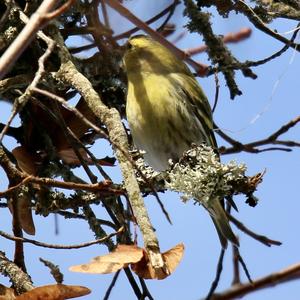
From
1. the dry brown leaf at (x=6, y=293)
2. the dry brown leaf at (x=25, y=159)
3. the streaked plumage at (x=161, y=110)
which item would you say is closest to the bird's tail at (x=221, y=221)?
the streaked plumage at (x=161, y=110)

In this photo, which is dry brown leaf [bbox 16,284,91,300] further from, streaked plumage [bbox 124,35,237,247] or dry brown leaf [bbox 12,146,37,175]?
streaked plumage [bbox 124,35,237,247]

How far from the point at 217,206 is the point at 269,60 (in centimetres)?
42

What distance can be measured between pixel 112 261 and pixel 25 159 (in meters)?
0.83

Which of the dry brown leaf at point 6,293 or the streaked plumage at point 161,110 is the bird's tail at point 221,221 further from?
the dry brown leaf at point 6,293

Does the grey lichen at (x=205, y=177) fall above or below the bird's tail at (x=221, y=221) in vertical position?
below

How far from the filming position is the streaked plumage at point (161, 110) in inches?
72.3

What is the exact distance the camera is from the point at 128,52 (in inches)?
75.4

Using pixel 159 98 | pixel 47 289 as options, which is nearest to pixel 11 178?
pixel 47 289

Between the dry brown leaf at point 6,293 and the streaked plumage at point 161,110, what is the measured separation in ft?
2.56

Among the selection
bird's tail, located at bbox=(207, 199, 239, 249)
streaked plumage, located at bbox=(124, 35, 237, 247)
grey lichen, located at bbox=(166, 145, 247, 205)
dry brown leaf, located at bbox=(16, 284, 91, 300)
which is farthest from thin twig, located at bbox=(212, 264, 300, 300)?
streaked plumage, located at bbox=(124, 35, 237, 247)

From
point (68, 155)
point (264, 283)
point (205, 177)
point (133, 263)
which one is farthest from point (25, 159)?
point (264, 283)

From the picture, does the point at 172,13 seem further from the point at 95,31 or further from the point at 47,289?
the point at 47,289

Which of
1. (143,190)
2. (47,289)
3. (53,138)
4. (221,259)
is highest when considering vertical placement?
(53,138)

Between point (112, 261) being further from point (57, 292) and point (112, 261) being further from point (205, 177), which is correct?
point (205, 177)
